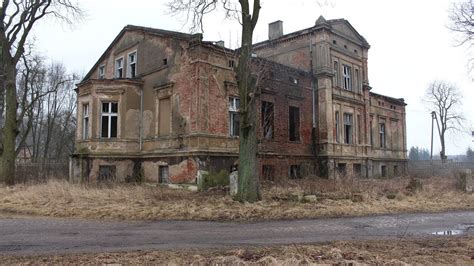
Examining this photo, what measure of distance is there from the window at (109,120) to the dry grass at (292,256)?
16.0 m

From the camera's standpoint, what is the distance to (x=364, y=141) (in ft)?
98.6

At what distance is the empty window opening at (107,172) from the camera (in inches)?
839

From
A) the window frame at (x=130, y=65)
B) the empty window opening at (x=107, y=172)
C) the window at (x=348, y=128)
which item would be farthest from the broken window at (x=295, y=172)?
the window frame at (x=130, y=65)

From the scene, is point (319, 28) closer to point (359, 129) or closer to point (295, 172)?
point (359, 129)

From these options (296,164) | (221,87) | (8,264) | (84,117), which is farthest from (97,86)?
(8,264)

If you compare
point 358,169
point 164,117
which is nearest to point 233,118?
point 164,117

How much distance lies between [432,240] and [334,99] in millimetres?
19767

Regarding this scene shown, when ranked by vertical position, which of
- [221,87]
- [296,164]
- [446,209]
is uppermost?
[221,87]

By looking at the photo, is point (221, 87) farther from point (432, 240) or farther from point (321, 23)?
point (432, 240)

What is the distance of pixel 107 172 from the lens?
2161cm

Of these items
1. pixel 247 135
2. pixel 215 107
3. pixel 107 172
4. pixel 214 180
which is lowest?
pixel 214 180

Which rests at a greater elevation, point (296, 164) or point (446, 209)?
point (296, 164)

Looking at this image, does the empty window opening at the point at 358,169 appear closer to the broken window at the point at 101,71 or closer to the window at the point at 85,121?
the window at the point at 85,121

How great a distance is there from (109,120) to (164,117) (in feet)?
10.7
